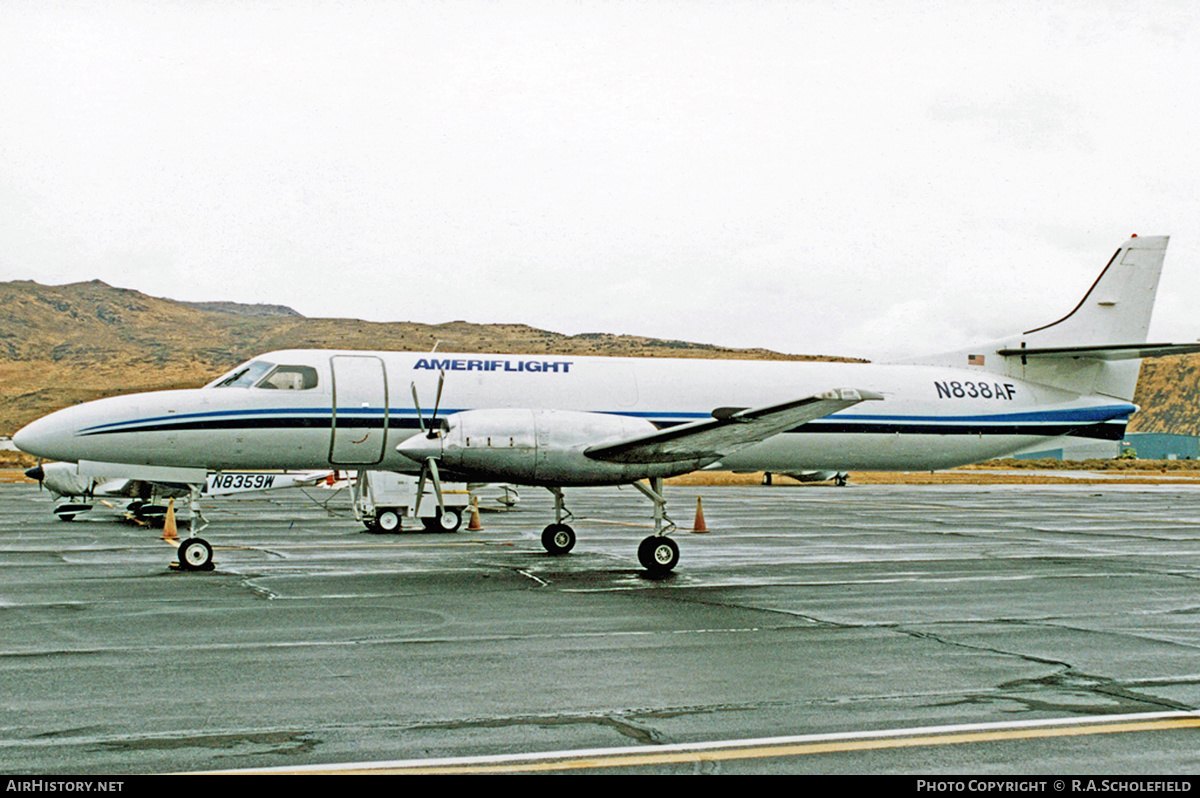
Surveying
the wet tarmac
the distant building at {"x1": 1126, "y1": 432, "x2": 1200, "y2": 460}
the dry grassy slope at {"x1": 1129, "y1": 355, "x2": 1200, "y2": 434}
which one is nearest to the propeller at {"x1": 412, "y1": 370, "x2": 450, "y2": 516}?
the wet tarmac

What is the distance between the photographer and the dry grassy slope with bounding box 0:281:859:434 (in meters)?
123

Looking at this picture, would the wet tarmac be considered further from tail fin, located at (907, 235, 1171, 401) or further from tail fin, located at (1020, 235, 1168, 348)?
tail fin, located at (1020, 235, 1168, 348)

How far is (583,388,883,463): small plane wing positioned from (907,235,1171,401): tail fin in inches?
264

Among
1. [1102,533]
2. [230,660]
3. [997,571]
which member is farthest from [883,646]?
[1102,533]

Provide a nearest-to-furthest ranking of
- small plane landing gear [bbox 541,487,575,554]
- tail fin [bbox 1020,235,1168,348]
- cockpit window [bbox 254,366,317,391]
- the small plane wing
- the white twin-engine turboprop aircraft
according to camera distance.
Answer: the small plane wing < the white twin-engine turboprop aircraft < cockpit window [bbox 254,366,317,391] < small plane landing gear [bbox 541,487,575,554] < tail fin [bbox 1020,235,1168,348]

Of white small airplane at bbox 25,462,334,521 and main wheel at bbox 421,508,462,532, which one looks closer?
main wheel at bbox 421,508,462,532

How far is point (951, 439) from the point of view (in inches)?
773

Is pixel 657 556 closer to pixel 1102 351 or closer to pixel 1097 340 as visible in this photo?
pixel 1102 351

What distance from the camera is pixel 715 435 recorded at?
50.8ft

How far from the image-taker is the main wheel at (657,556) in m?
15.8

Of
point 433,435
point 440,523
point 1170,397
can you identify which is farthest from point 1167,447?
point 433,435

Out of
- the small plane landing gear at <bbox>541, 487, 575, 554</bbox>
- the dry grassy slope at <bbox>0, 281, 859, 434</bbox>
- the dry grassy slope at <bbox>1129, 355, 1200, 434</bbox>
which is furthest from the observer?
the dry grassy slope at <bbox>1129, 355, 1200, 434</bbox>

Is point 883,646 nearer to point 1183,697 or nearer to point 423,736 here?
point 1183,697

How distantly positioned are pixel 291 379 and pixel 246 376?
75 centimetres
